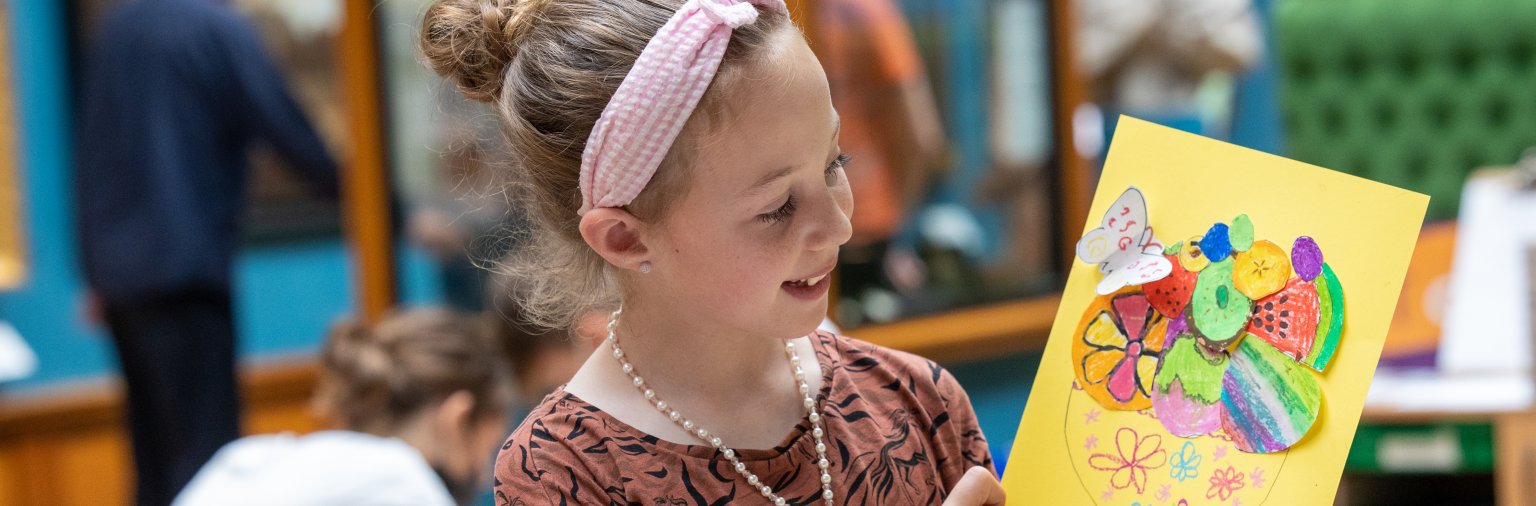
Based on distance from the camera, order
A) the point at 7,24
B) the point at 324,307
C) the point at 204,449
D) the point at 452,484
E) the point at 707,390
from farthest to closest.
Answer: the point at 324,307 → the point at 7,24 → the point at 204,449 → the point at 452,484 → the point at 707,390

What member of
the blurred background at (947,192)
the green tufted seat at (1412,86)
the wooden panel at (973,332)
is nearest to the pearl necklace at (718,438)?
the blurred background at (947,192)

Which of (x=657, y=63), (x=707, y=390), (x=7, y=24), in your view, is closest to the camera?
(x=657, y=63)

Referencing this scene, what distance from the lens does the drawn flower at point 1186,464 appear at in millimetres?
997

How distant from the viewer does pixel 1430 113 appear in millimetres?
4230

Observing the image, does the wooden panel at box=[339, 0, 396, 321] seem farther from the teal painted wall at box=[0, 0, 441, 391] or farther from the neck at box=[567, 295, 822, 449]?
the neck at box=[567, 295, 822, 449]

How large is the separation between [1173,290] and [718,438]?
0.33 m

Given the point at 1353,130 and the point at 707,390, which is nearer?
the point at 707,390

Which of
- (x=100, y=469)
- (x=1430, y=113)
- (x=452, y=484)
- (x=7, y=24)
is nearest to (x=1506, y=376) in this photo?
(x=1430, y=113)

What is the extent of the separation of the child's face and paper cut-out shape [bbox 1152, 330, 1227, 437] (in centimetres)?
24

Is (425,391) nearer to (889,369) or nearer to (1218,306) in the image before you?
(889,369)

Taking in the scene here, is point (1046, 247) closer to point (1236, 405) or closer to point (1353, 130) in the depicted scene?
point (1353, 130)

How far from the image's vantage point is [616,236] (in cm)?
102

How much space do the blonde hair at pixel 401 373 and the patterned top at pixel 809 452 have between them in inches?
48.8

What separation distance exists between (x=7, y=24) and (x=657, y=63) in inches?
130
